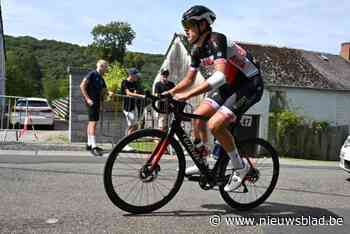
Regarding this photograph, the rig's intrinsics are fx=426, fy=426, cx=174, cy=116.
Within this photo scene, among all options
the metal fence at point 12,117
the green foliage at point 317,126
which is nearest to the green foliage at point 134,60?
the green foliage at point 317,126

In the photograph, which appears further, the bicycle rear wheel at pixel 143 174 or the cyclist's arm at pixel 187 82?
the cyclist's arm at pixel 187 82

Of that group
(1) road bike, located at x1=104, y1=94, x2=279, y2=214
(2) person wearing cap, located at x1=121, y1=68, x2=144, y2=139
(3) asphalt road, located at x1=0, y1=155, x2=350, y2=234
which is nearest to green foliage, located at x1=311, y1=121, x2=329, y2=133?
(2) person wearing cap, located at x1=121, y1=68, x2=144, y2=139

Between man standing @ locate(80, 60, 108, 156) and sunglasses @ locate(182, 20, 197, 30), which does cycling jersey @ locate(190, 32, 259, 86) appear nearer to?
sunglasses @ locate(182, 20, 197, 30)

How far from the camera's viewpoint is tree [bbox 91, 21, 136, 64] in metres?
97.1

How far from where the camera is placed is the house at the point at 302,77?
27.1 meters

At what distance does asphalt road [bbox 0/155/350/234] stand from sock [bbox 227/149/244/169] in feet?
1.73

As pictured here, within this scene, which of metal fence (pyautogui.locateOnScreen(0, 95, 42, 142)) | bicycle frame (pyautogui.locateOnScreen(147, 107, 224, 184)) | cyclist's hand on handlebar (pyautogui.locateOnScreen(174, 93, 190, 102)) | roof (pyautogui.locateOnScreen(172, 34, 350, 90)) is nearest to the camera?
cyclist's hand on handlebar (pyautogui.locateOnScreen(174, 93, 190, 102))

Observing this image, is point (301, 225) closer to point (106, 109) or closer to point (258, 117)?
point (106, 109)

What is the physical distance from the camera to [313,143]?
1586 centimetres

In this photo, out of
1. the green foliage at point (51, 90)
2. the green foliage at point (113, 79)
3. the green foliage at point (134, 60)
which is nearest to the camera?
the green foliage at point (113, 79)

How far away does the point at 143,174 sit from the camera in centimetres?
438

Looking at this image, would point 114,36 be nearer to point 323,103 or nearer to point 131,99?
point 323,103

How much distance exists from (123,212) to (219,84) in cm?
164

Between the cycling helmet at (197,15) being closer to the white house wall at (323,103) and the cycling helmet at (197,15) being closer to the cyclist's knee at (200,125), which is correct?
the cyclist's knee at (200,125)
